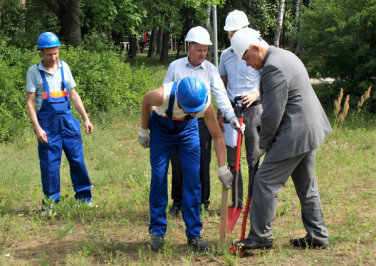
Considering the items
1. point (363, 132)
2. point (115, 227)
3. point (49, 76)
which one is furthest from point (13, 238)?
point (363, 132)

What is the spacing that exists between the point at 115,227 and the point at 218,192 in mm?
1681

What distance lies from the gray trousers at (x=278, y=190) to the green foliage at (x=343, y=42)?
6874mm

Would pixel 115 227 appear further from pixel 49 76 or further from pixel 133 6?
pixel 133 6

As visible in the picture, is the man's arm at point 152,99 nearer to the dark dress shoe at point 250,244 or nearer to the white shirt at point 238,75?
the white shirt at point 238,75

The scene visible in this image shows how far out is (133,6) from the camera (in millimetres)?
17547

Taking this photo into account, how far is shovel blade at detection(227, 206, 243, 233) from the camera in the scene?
5.20 m

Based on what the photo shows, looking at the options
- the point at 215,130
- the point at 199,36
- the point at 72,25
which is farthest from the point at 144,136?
the point at 72,25

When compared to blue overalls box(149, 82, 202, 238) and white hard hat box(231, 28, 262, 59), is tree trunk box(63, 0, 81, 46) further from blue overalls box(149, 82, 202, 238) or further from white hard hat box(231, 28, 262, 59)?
white hard hat box(231, 28, 262, 59)

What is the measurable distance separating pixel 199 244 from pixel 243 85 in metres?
1.83

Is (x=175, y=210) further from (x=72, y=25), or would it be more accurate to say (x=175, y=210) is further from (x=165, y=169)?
(x=72, y=25)

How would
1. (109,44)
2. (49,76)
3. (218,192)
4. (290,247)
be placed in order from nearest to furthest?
(290,247) < (49,76) < (218,192) < (109,44)

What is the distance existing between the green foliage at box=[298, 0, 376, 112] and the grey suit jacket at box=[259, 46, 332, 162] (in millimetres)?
6977

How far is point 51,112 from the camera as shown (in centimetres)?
545

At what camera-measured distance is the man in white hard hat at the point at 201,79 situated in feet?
16.2
